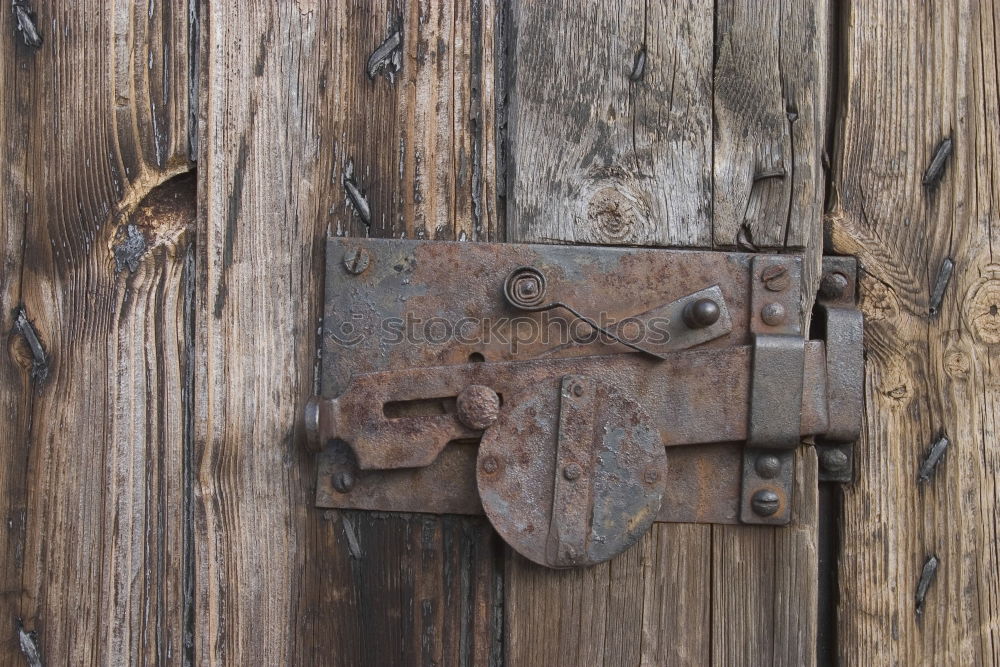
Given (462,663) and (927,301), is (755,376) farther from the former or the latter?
(462,663)

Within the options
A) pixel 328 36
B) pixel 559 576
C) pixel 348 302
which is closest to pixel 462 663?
pixel 559 576

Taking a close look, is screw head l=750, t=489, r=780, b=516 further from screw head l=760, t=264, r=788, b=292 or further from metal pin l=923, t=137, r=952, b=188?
metal pin l=923, t=137, r=952, b=188

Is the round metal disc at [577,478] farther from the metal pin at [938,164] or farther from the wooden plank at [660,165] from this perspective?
the metal pin at [938,164]

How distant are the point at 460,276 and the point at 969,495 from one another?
27.8 inches

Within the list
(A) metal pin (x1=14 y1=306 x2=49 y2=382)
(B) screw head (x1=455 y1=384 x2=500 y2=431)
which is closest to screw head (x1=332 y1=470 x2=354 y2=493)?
(B) screw head (x1=455 y1=384 x2=500 y2=431)

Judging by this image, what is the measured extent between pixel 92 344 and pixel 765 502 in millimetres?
868

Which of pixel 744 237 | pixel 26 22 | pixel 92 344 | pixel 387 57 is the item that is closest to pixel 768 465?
pixel 744 237

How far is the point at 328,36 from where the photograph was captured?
0.96 m

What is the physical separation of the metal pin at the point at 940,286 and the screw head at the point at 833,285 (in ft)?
0.37

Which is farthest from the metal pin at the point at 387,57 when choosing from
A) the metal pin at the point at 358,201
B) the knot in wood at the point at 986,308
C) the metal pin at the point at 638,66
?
the knot in wood at the point at 986,308

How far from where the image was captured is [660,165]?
0.94 meters

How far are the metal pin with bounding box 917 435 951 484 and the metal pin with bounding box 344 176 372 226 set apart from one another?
77cm

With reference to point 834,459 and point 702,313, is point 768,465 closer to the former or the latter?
point 834,459

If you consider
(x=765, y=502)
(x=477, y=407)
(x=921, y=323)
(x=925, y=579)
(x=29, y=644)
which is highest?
(x=921, y=323)
